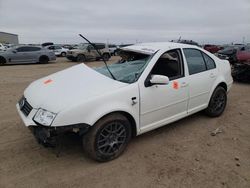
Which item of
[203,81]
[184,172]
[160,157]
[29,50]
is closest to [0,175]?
[160,157]

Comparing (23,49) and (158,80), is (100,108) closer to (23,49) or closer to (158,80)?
(158,80)

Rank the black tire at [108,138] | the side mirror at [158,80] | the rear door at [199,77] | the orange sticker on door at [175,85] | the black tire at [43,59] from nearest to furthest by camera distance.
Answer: the black tire at [108,138] < the side mirror at [158,80] < the orange sticker on door at [175,85] < the rear door at [199,77] < the black tire at [43,59]

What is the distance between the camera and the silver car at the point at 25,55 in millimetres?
15892

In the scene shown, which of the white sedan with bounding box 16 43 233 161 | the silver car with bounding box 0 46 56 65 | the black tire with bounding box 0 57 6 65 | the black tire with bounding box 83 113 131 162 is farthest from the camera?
the silver car with bounding box 0 46 56 65

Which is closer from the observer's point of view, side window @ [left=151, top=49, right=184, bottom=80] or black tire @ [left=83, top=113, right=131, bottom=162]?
black tire @ [left=83, top=113, right=131, bottom=162]

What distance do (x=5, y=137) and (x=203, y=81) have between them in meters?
3.70

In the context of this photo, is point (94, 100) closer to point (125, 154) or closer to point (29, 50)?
point (125, 154)

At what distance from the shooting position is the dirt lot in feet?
9.20

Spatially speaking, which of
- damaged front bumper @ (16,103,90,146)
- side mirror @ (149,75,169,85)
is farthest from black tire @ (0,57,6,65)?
side mirror @ (149,75,169,85)

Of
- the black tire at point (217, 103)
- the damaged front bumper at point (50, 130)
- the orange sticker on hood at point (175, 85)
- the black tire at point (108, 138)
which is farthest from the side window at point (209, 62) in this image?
the damaged front bumper at point (50, 130)

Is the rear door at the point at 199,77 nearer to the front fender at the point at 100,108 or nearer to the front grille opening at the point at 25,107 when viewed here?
the front fender at the point at 100,108

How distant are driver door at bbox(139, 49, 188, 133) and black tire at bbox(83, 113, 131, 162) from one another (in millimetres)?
353

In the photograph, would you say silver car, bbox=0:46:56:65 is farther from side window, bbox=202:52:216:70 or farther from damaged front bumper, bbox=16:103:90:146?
side window, bbox=202:52:216:70

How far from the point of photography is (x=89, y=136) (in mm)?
2920
